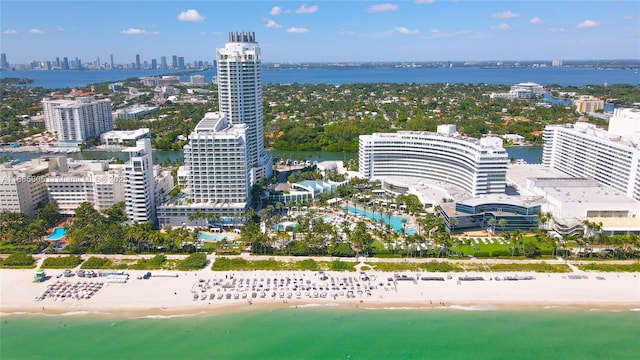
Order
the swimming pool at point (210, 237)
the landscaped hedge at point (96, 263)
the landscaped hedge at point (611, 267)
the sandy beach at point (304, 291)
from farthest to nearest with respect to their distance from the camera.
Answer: the swimming pool at point (210, 237) < the landscaped hedge at point (96, 263) < the landscaped hedge at point (611, 267) < the sandy beach at point (304, 291)

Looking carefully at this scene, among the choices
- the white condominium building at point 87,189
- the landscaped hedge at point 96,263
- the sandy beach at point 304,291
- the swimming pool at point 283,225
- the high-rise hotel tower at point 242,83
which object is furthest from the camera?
the high-rise hotel tower at point 242,83

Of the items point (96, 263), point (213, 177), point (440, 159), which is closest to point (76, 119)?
point (213, 177)

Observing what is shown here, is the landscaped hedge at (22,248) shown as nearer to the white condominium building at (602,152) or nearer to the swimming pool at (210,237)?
the swimming pool at (210,237)

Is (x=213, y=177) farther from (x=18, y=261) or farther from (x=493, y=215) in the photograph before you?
(x=493, y=215)

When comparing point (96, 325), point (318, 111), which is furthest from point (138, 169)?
point (318, 111)

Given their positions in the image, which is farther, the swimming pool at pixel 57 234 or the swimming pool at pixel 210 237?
the swimming pool at pixel 57 234

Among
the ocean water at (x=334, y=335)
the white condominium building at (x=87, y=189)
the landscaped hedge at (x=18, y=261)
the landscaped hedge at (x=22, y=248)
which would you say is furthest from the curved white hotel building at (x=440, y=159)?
the landscaped hedge at (x=18, y=261)
